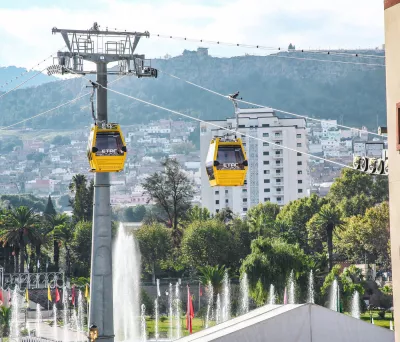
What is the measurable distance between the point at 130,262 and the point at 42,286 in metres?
10.5

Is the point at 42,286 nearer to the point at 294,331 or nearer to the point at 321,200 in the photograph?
the point at 321,200

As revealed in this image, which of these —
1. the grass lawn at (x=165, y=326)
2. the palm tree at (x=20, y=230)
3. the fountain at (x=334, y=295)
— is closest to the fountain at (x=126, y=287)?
the grass lawn at (x=165, y=326)

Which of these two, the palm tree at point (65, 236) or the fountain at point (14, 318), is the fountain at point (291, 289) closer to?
the fountain at point (14, 318)

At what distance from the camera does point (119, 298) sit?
346 ft

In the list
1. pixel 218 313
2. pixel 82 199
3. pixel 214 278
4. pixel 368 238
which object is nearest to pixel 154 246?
pixel 82 199

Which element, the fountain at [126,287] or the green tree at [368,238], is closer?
the fountain at [126,287]

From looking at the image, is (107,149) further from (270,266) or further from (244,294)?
(244,294)

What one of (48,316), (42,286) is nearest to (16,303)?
(48,316)

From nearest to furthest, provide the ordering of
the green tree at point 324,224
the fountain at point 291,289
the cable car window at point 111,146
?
the cable car window at point 111,146 < the fountain at point 291,289 < the green tree at point 324,224

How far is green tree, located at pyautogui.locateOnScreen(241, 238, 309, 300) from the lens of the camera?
102062 mm

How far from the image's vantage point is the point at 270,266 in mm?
102500

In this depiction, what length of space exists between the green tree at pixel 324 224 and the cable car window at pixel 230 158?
3742 inches

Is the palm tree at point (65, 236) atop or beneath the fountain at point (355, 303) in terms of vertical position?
atop

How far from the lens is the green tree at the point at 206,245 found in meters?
124
